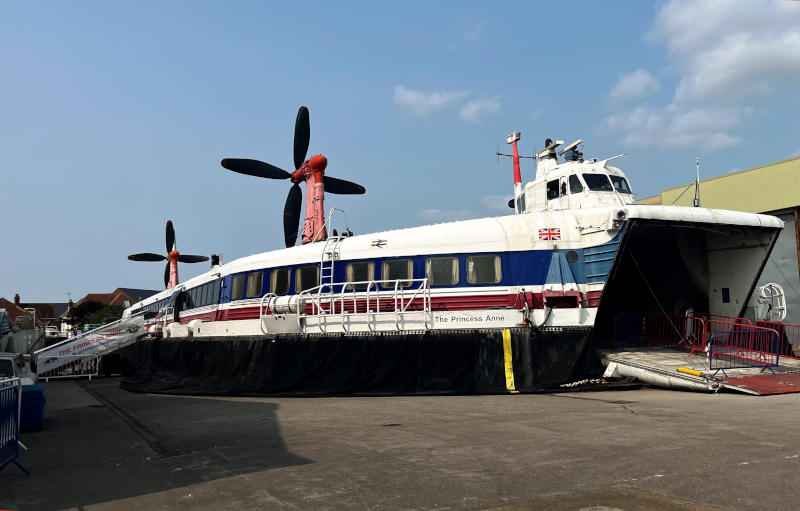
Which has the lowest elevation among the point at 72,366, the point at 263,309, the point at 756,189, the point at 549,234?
the point at 72,366

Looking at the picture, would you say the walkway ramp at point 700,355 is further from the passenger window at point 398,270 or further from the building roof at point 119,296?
the building roof at point 119,296

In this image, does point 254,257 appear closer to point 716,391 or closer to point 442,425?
point 442,425

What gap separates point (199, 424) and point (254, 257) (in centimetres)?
823

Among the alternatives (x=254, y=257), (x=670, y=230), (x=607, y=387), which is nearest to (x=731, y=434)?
(x=607, y=387)

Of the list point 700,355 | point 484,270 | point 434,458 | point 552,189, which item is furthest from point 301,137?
point 434,458

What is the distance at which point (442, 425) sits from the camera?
840cm

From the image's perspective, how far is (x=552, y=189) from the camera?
15906mm

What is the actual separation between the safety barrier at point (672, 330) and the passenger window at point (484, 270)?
4.35m

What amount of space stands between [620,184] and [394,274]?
658 centimetres

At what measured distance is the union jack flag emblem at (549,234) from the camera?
13.9m

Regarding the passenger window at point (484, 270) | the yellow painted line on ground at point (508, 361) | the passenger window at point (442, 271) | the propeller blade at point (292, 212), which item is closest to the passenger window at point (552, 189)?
the passenger window at point (484, 270)

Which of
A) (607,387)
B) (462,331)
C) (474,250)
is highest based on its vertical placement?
(474,250)

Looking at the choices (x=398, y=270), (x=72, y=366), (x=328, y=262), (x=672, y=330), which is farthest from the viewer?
(x=72, y=366)

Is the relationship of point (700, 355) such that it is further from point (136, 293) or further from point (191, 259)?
point (136, 293)
